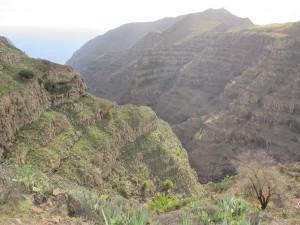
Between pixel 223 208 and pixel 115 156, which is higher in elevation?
pixel 223 208

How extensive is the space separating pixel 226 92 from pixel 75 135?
306 ft

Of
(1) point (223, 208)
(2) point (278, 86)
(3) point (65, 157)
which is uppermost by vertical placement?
(1) point (223, 208)

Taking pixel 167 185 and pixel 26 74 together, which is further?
pixel 167 185

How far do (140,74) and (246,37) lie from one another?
4476 centimetres

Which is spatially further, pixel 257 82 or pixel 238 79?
pixel 238 79

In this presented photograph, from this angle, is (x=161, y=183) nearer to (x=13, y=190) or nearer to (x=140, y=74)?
(x=13, y=190)

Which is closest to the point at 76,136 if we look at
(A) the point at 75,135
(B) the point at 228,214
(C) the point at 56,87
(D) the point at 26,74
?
(A) the point at 75,135

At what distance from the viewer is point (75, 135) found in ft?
171

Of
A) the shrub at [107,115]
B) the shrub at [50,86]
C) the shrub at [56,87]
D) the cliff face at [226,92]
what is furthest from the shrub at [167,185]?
the cliff face at [226,92]

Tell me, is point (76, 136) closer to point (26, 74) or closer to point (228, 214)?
point (26, 74)

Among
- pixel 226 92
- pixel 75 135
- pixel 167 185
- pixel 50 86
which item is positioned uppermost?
pixel 50 86

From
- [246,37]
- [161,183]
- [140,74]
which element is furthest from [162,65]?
[161,183]

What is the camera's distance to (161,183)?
58594mm

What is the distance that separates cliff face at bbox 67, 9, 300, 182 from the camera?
112 m
